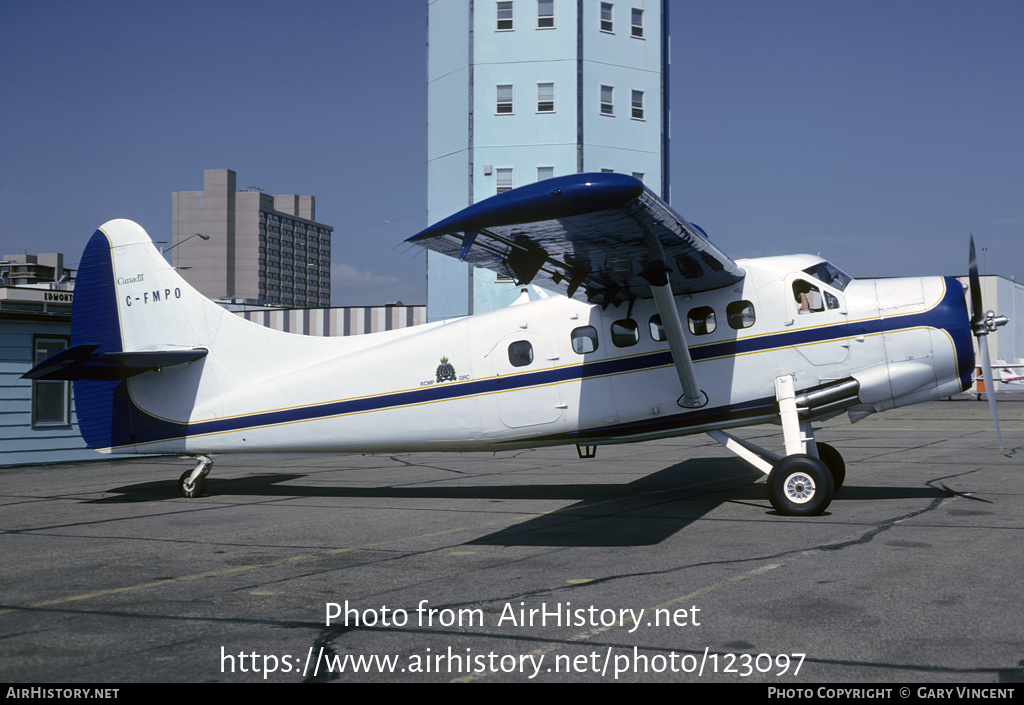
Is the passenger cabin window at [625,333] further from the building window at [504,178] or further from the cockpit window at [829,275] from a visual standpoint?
the building window at [504,178]

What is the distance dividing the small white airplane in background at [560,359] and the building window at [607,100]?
27.6 m

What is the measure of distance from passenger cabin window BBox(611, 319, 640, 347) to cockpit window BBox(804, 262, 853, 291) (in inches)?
95.7

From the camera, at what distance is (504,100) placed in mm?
37875

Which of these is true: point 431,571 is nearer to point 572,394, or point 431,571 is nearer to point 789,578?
point 789,578

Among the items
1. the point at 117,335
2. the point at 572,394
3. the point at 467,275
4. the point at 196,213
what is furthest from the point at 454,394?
the point at 196,213

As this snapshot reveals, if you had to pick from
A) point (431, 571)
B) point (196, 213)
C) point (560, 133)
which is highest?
point (196, 213)

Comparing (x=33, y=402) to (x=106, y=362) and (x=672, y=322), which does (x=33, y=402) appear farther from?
(x=672, y=322)

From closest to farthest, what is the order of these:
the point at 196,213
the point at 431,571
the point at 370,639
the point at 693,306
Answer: the point at 370,639 < the point at 431,571 < the point at 693,306 < the point at 196,213

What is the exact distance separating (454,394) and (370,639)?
695 cm

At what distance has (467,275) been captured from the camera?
3894cm

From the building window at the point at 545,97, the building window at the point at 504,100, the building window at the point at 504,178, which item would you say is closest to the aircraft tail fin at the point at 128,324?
the building window at the point at 504,178

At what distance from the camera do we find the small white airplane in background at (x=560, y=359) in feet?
34.2

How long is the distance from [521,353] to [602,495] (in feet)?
8.51

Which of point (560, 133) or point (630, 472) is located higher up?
point (560, 133)
